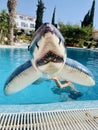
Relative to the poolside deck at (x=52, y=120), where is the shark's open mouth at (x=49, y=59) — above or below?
above

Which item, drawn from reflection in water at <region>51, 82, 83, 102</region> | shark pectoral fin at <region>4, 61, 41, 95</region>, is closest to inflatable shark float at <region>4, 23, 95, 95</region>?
shark pectoral fin at <region>4, 61, 41, 95</region>

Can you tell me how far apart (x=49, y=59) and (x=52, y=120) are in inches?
65.6

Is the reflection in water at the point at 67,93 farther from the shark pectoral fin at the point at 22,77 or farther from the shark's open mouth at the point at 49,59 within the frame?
the shark's open mouth at the point at 49,59

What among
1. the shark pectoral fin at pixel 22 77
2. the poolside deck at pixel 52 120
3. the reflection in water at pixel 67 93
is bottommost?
the reflection in water at pixel 67 93

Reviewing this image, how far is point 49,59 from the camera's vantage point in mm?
2875

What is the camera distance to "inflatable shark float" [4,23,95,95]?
2.56m

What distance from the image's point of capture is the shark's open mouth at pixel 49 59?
2.78 m

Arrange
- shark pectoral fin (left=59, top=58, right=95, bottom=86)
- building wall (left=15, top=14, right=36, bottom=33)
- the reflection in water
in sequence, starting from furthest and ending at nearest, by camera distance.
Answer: building wall (left=15, top=14, right=36, bottom=33), the reflection in water, shark pectoral fin (left=59, top=58, right=95, bottom=86)

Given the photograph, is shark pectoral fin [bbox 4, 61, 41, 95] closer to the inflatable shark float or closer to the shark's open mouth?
the inflatable shark float

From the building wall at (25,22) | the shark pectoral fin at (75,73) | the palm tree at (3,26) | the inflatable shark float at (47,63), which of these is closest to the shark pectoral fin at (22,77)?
the inflatable shark float at (47,63)

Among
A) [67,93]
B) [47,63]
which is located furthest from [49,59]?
[67,93]

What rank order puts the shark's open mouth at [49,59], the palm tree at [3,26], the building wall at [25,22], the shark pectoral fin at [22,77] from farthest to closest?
the building wall at [25,22] < the palm tree at [3,26] < the shark pectoral fin at [22,77] < the shark's open mouth at [49,59]

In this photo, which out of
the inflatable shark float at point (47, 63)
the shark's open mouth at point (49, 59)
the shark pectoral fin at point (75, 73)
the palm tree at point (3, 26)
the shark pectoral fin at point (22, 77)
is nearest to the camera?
the inflatable shark float at point (47, 63)

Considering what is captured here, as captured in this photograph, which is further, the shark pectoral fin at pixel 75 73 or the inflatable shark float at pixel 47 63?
the shark pectoral fin at pixel 75 73
